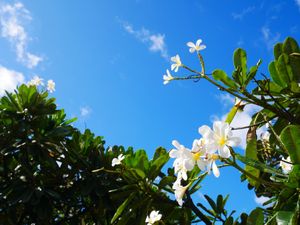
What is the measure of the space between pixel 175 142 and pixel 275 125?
0.96m

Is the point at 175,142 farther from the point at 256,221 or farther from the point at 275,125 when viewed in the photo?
the point at 275,125

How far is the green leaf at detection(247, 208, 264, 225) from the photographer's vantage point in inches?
46.9

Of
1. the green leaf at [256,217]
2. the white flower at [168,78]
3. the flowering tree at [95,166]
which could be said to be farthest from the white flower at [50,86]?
the green leaf at [256,217]

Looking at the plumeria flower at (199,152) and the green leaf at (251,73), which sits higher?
the green leaf at (251,73)

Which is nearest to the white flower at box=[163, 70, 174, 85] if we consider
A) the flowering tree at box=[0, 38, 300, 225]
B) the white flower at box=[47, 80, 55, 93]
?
the flowering tree at box=[0, 38, 300, 225]

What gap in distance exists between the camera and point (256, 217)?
120 centimetres

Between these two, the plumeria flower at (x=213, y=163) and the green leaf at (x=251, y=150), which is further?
the green leaf at (x=251, y=150)

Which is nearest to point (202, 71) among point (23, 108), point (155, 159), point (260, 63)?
point (260, 63)

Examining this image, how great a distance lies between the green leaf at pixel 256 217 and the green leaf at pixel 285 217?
10 cm

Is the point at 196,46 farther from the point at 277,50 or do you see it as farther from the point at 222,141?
the point at 222,141

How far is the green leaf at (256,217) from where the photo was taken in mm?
1192

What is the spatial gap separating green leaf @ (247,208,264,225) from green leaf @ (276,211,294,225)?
10cm

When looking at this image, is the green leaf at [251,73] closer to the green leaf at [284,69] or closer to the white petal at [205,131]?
the green leaf at [284,69]

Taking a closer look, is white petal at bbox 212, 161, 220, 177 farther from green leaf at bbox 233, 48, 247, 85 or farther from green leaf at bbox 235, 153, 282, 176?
green leaf at bbox 233, 48, 247, 85
